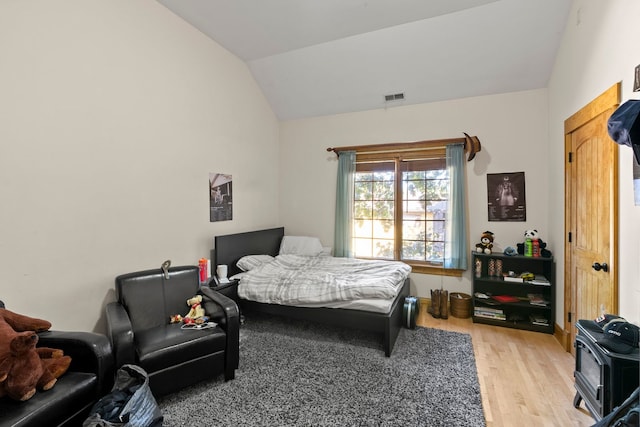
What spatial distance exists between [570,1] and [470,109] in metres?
1.36

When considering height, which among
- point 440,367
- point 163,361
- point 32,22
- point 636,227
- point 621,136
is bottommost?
point 440,367

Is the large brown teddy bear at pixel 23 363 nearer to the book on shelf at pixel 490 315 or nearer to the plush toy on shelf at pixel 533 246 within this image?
the book on shelf at pixel 490 315

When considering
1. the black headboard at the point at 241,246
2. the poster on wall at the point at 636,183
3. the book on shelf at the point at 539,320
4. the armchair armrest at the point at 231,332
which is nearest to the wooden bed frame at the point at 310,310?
the black headboard at the point at 241,246

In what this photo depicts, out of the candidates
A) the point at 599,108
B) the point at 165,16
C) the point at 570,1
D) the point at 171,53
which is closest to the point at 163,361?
the point at 171,53

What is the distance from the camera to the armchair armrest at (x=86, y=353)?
1651 millimetres

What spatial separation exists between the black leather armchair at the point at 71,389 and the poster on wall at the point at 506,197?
427 cm

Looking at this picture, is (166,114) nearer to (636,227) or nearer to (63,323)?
(63,323)

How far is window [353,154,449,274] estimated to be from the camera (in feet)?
13.5

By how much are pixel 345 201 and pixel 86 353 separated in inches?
138

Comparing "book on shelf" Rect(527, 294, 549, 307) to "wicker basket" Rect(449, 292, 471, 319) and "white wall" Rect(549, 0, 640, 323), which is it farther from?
"wicker basket" Rect(449, 292, 471, 319)

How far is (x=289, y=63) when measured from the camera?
3973 mm

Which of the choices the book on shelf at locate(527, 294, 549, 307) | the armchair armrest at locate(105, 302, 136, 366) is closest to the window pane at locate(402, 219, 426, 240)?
the book on shelf at locate(527, 294, 549, 307)

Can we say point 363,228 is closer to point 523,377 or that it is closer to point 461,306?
point 461,306

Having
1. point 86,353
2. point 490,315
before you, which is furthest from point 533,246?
point 86,353
